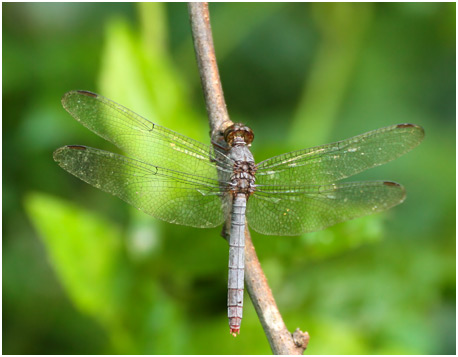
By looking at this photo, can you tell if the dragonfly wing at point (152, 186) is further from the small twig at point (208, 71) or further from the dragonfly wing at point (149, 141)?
the small twig at point (208, 71)

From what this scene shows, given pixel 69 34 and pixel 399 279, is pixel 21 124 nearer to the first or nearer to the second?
pixel 69 34

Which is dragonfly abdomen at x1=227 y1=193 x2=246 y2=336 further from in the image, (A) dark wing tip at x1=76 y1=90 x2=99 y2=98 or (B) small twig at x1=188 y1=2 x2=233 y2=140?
(A) dark wing tip at x1=76 y1=90 x2=99 y2=98

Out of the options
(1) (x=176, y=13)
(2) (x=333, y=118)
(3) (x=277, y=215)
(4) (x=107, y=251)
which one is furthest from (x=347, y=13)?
(4) (x=107, y=251)

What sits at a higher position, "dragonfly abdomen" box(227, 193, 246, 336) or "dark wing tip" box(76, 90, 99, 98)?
"dark wing tip" box(76, 90, 99, 98)

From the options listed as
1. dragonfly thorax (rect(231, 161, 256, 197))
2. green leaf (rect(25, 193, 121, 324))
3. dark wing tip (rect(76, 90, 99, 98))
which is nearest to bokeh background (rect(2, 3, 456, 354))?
green leaf (rect(25, 193, 121, 324))

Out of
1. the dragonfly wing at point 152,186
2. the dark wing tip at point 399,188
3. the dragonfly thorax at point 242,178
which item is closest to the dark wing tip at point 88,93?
the dragonfly wing at point 152,186

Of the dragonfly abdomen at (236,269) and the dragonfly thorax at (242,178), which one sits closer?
the dragonfly abdomen at (236,269)

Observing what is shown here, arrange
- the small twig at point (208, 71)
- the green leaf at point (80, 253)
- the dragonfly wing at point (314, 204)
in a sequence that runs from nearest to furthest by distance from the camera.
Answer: the small twig at point (208, 71) < the dragonfly wing at point (314, 204) < the green leaf at point (80, 253)
